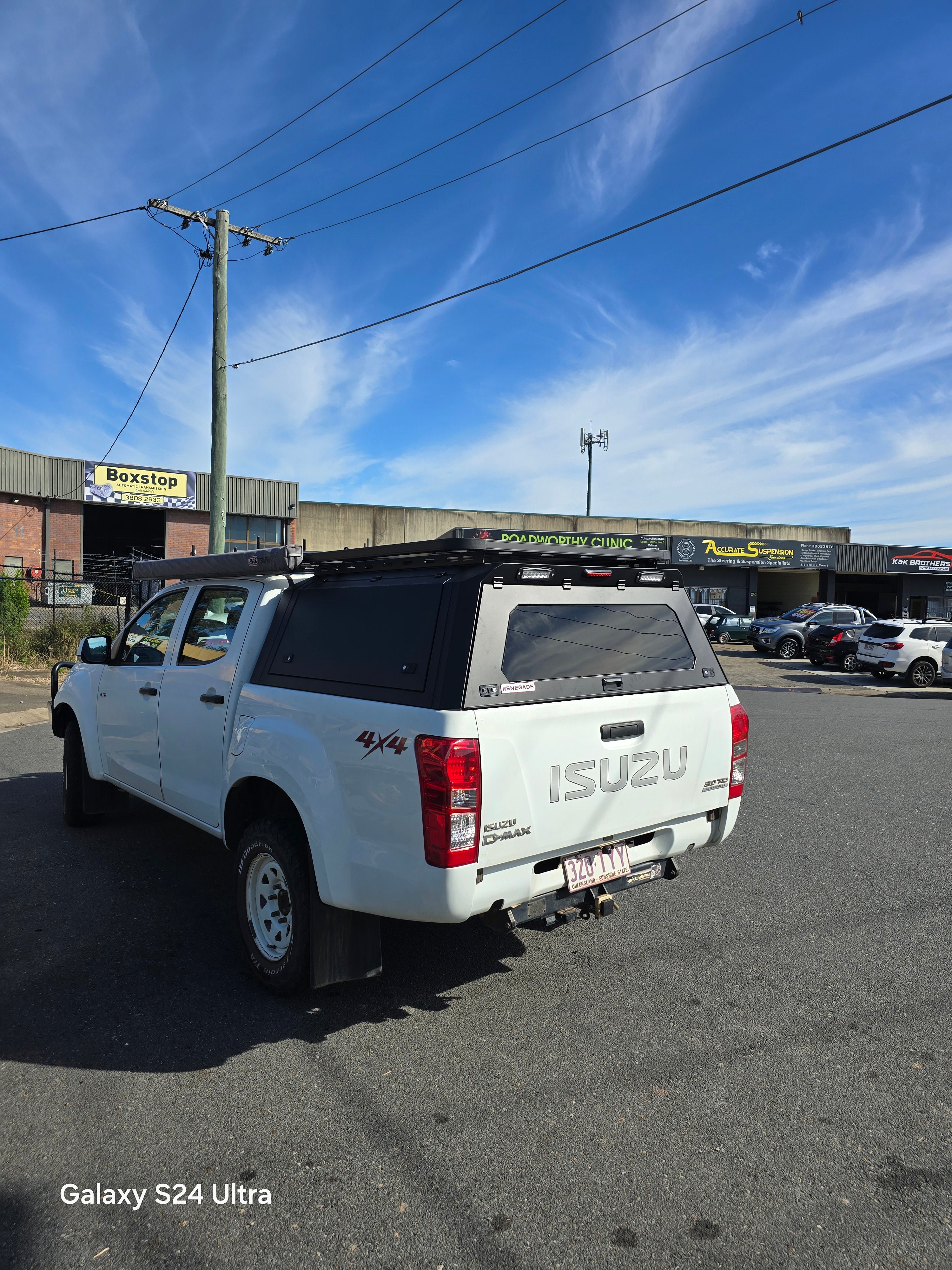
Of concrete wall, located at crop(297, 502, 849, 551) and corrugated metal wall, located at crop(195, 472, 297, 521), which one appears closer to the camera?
corrugated metal wall, located at crop(195, 472, 297, 521)

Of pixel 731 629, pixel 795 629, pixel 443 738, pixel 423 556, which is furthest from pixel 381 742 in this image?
pixel 731 629

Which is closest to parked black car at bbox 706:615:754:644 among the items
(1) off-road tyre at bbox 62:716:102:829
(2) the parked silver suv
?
(2) the parked silver suv

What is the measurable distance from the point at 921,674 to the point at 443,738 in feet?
69.8

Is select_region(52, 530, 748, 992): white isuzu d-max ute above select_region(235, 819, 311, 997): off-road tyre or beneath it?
above

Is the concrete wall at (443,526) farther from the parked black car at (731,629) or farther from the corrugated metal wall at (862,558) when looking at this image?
the parked black car at (731,629)

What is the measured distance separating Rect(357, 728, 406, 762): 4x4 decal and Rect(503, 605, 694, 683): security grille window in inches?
20.1

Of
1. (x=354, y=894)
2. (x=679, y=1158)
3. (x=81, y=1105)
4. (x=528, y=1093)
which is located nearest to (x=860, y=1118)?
(x=679, y=1158)

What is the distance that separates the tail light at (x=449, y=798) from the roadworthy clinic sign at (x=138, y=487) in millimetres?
36615

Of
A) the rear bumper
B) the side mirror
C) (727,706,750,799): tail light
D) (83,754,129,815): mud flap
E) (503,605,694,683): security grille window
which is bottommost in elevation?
(83,754,129,815): mud flap

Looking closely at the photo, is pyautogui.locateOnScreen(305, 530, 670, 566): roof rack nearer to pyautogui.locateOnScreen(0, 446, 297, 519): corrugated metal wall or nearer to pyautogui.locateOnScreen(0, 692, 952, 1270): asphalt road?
pyautogui.locateOnScreen(0, 692, 952, 1270): asphalt road

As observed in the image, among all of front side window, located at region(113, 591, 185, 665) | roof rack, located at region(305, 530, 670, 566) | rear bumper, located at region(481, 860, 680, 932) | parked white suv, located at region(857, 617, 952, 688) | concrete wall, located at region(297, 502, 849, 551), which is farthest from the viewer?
concrete wall, located at region(297, 502, 849, 551)

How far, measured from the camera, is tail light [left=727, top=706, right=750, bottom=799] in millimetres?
4117

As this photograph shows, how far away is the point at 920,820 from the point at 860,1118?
16.0 ft

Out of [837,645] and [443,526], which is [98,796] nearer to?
[837,645]
